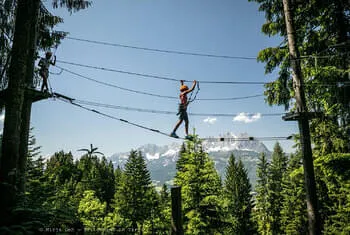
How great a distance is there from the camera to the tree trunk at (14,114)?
5.40m

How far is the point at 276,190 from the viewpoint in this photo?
46.1 m

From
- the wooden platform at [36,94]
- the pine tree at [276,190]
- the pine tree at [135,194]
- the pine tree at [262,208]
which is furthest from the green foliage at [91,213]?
the wooden platform at [36,94]

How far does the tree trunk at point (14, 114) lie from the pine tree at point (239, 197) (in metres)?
41.4

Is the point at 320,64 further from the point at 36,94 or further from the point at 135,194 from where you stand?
the point at 135,194

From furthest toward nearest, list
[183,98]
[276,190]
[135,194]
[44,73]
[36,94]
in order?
1. [276,190]
2. [135,194]
3. [183,98]
4. [44,73]
5. [36,94]

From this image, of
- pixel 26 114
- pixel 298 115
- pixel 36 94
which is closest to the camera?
pixel 36 94

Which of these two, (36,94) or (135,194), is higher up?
(36,94)

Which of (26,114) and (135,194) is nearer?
(26,114)

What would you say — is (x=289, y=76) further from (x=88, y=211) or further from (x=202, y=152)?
(x=88, y=211)

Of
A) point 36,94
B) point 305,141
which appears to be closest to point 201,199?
point 305,141

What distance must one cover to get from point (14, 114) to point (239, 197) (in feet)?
164

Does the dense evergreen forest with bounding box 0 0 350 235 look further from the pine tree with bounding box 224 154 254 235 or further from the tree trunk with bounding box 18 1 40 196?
the pine tree with bounding box 224 154 254 235

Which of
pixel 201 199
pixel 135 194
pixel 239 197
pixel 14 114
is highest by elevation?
pixel 14 114

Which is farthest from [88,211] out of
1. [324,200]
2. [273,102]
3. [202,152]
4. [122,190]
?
[273,102]
